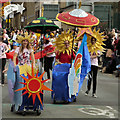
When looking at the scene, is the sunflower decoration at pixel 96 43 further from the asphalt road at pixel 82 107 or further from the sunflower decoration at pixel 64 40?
the asphalt road at pixel 82 107

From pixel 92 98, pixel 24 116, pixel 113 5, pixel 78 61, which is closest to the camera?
pixel 24 116

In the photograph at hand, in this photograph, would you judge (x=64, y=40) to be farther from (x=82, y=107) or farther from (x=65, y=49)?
(x=82, y=107)

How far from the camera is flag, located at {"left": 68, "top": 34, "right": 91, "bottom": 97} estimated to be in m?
8.53

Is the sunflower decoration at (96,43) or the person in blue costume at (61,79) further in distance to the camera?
the sunflower decoration at (96,43)

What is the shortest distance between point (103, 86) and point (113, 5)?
39.3 ft

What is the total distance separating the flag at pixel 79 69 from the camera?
8.53m

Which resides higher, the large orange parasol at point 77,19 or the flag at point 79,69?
the large orange parasol at point 77,19

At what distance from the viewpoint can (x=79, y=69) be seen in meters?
8.90

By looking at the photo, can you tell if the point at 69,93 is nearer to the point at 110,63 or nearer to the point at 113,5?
the point at 110,63

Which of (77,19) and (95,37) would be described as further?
(95,37)

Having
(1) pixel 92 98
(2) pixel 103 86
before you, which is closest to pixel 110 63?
(2) pixel 103 86

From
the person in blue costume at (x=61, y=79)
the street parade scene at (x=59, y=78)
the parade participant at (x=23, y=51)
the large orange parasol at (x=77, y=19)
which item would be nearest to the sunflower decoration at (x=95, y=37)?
the street parade scene at (x=59, y=78)

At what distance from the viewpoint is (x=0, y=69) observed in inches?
499

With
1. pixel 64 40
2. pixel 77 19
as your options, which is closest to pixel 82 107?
pixel 64 40
